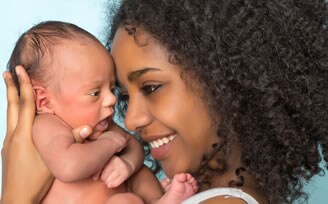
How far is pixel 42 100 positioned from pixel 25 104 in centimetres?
4

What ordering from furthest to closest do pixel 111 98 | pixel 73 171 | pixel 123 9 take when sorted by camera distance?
pixel 123 9
pixel 111 98
pixel 73 171

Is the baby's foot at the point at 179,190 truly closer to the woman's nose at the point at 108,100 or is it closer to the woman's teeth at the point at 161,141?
the woman's teeth at the point at 161,141

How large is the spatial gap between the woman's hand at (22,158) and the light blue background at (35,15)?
116 cm

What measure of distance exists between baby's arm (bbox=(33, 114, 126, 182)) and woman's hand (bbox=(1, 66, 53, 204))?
0.12ft

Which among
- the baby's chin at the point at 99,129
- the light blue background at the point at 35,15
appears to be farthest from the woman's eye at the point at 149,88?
the light blue background at the point at 35,15

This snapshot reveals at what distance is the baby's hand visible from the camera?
6.00 feet

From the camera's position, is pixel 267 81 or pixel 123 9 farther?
pixel 123 9

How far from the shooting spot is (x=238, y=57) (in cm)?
183

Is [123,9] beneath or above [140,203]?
above

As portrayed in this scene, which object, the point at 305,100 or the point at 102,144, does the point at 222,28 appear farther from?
the point at 102,144

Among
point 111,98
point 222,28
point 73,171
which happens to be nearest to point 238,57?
point 222,28

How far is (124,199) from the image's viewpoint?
1798 mm

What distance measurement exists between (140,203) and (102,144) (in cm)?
16

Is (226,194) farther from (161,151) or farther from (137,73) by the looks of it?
(137,73)
